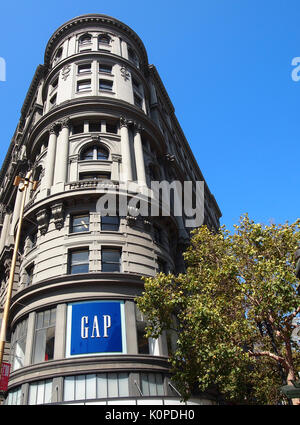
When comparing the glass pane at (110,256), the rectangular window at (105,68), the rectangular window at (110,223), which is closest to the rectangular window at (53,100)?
the rectangular window at (105,68)

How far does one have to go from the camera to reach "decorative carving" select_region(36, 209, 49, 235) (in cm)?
2262

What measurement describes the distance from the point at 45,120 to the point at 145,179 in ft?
34.9

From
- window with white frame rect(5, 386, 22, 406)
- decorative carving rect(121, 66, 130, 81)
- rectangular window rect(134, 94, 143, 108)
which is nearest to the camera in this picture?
window with white frame rect(5, 386, 22, 406)

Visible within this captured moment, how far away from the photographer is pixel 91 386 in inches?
643

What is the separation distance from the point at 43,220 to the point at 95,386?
11115 millimetres

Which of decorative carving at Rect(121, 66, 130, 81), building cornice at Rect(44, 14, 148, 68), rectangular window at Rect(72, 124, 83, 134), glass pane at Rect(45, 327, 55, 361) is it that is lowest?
glass pane at Rect(45, 327, 55, 361)

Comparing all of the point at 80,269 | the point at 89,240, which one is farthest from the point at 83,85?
the point at 80,269

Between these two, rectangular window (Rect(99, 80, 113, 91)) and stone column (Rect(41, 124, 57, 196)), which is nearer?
stone column (Rect(41, 124, 57, 196))

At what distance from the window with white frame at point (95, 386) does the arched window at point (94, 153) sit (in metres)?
15.2

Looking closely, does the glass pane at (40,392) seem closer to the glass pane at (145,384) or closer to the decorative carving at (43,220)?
the glass pane at (145,384)

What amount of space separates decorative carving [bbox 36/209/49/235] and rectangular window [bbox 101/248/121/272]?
175 inches

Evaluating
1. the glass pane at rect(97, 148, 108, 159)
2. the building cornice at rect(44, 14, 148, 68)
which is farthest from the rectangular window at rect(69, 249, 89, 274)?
the building cornice at rect(44, 14, 148, 68)

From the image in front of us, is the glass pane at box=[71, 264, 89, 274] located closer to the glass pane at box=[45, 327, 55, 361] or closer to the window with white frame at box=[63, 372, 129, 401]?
the glass pane at box=[45, 327, 55, 361]

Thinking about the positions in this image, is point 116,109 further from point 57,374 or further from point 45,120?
point 57,374
